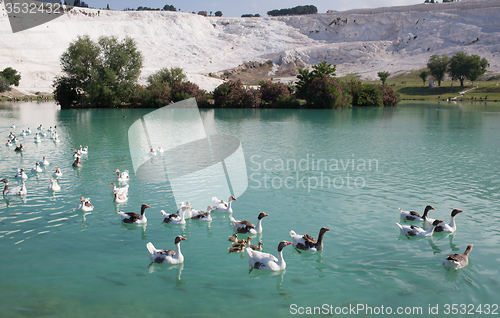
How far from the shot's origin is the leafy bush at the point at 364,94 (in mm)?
81562

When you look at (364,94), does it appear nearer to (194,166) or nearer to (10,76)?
(194,166)

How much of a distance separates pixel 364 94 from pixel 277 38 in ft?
360

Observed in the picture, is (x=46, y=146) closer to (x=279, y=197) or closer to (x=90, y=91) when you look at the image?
(x=279, y=197)

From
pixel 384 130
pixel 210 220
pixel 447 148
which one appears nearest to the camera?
pixel 210 220

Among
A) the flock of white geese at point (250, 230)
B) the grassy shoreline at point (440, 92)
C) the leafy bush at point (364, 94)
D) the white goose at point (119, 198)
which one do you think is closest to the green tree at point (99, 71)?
the grassy shoreline at point (440, 92)

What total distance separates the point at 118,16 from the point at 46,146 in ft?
574

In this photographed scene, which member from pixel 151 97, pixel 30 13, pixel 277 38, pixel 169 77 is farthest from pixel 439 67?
pixel 30 13

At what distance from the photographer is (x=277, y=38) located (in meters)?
180

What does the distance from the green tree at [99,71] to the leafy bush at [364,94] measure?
160ft

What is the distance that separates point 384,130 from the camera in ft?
A: 131

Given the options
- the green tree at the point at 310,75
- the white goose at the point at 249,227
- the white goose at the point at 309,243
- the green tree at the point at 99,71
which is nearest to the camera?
the white goose at the point at 309,243

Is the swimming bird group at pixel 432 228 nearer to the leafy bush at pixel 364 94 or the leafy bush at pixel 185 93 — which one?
the leafy bush at pixel 185 93

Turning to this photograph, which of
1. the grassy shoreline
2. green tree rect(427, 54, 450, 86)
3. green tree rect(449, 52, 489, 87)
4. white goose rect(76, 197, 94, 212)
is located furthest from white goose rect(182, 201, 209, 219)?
green tree rect(427, 54, 450, 86)

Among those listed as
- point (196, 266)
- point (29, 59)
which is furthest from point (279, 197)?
point (29, 59)
